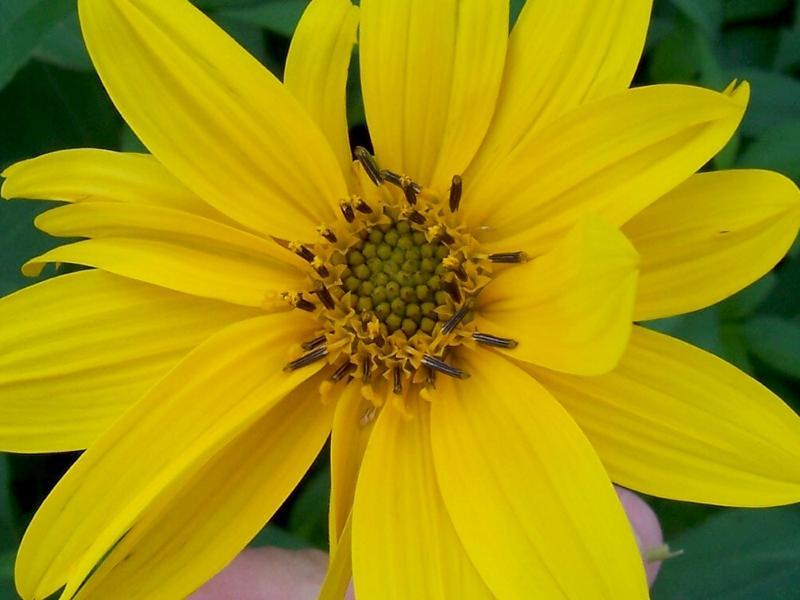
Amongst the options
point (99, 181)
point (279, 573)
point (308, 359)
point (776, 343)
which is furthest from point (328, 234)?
point (776, 343)

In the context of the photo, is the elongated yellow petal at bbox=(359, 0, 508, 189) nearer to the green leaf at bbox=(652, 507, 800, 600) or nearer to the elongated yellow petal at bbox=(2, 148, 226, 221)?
the elongated yellow petal at bbox=(2, 148, 226, 221)

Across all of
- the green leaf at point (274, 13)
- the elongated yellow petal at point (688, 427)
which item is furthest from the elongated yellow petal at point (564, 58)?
the green leaf at point (274, 13)

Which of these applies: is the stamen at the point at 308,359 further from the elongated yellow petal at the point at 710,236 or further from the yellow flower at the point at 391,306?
the elongated yellow petal at the point at 710,236

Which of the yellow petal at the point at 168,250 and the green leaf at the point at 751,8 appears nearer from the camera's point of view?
the yellow petal at the point at 168,250

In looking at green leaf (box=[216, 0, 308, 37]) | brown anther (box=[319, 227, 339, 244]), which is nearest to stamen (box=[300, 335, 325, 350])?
brown anther (box=[319, 227, 339, 244])

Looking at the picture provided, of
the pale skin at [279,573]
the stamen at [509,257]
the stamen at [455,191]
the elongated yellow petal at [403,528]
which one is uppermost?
the stamen at [455,191]

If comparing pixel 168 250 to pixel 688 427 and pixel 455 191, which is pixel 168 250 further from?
pixel 688 427

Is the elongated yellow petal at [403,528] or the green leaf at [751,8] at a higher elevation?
the green leaf at [751,8]
